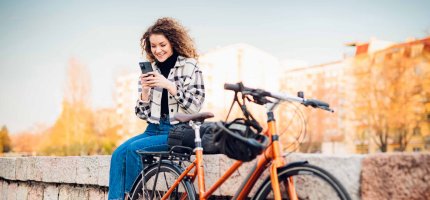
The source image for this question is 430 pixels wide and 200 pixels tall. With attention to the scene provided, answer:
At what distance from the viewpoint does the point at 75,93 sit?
54.9 m

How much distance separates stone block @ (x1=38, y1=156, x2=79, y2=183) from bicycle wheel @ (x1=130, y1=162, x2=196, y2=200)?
6.01 feet

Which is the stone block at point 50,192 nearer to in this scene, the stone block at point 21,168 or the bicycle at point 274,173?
Result: the stone block at point 21,168


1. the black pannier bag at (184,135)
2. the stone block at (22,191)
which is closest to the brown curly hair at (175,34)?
the black pannier bag at (184,135)

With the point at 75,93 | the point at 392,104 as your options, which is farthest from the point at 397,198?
the point at 75,93

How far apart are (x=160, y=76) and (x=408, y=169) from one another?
1965 millimetres

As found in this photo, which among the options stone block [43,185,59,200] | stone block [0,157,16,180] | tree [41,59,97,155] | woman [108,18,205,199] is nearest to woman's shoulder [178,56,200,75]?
woman [108,18,205,199]

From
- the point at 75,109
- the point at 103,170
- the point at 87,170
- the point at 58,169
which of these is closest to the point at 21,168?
the point at 58,169

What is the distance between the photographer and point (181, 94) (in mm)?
3957

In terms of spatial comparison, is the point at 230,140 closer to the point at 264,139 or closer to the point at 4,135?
the point at 264,139

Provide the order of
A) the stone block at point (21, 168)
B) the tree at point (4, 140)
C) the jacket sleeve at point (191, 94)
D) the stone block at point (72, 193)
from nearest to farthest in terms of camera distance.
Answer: the jacket sleeve at point (191, 94)
the stone block at point (72, 193)
the stone block at point (21, 168)
the tree at point (4, 140)

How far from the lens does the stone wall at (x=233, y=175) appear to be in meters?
2.51

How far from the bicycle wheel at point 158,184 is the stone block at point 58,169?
183cm

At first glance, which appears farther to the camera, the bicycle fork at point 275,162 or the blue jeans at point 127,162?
the blue jeans at point 127,162

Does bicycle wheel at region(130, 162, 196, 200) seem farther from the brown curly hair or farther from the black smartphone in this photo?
the brown curly hair
